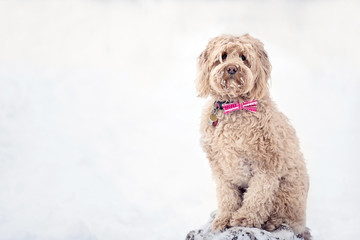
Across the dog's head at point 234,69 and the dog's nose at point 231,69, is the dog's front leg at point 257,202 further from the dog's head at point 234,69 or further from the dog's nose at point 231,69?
the dog's nose at point 231,69

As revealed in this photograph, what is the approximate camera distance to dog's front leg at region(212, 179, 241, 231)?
611cm

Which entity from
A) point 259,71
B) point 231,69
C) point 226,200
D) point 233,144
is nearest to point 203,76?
point 231,69

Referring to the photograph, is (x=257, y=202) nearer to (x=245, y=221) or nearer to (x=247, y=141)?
(x=245, y=221)

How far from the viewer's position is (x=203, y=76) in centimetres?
596

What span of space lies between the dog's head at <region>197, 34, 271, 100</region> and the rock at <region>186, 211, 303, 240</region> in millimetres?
1562

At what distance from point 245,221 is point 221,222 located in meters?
0.30

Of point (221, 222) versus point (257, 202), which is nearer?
point (257, 202)

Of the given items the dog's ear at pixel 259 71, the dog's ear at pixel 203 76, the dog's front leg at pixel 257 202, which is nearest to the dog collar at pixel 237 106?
the dog's ear at pixel 259 71

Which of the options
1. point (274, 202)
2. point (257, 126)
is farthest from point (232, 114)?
point (274, 202)

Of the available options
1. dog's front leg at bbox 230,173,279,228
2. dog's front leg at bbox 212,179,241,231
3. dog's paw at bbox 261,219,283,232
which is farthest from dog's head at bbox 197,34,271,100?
dog's paw at bbox 261,219,283,232

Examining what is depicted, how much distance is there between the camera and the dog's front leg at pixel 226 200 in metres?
6.11

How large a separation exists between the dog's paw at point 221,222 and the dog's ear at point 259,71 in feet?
5.01

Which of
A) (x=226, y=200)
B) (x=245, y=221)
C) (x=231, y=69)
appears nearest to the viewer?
(x=231, y=69)

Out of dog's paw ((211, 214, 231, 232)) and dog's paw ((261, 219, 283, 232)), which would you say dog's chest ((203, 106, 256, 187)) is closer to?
dog's paw ((211, 214, 231, 232))
